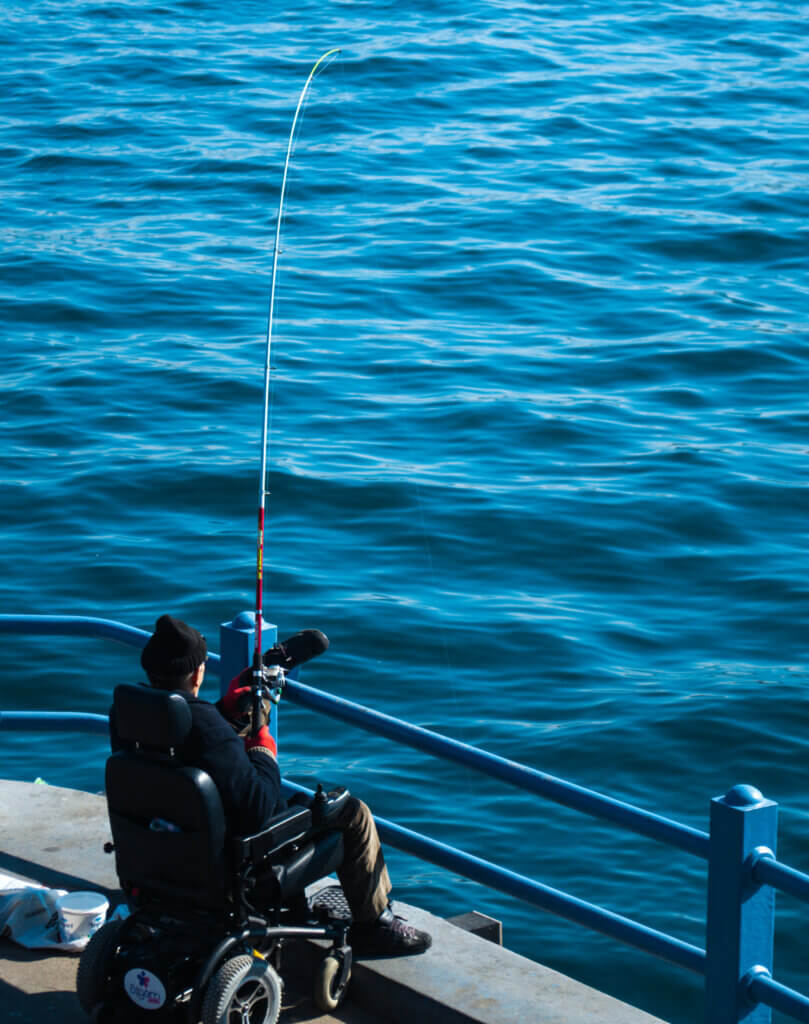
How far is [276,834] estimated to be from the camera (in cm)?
448

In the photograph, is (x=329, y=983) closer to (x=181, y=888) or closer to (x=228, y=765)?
(x=181, y=888)

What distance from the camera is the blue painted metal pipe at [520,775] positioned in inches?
163

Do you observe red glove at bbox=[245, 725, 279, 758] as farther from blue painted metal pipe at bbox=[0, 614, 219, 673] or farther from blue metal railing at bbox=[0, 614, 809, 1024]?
blue painted metal pipe at bbox=[0, 614, 219, 673]

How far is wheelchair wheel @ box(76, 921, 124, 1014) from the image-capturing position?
4422mm

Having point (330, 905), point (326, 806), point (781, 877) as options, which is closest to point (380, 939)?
point (330, 905)

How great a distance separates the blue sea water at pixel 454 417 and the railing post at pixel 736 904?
10.5 feet

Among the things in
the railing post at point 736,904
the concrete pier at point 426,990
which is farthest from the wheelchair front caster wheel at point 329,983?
the railing post at point 736,904

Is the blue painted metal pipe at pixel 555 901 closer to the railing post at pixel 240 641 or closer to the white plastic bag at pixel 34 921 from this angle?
the railing post at pixel 240 641

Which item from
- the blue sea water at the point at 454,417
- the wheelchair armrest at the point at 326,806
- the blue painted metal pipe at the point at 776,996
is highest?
the wheelchair armrest at the point at 326,806

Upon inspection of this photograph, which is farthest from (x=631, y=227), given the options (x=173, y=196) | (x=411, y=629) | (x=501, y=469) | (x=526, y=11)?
(x=526, y=11)

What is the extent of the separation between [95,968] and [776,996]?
5.75ft

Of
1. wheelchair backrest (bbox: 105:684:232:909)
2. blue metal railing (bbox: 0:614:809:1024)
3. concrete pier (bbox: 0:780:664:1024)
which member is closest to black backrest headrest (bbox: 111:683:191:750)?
wheelchair backrest (bbox: 105:684:232:909)

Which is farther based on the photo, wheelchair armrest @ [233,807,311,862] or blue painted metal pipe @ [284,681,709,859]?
wheelchair armrest @ [233,807,311,862]

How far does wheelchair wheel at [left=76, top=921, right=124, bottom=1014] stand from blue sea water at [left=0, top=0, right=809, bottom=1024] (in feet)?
11.3
